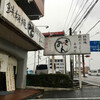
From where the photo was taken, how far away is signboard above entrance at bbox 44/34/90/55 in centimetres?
1056

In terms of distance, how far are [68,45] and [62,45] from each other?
1.95ft

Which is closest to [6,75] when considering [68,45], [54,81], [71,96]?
[54,81]

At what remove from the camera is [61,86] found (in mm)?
9672

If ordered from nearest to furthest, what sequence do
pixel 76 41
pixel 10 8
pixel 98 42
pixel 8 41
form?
pixel 10 8, pixel 8 41, pixel 76 41, pixel 98 42

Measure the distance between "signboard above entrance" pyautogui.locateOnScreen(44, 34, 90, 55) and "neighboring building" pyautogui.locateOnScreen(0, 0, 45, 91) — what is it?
7.11 feet

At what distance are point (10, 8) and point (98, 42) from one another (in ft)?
34.2

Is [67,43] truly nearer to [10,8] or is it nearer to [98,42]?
[98,42]

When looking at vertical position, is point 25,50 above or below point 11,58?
above

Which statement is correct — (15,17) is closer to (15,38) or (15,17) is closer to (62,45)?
(15,38)

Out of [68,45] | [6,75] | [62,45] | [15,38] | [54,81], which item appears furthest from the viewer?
[62,45]

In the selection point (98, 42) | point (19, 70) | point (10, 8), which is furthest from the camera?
point (98, 42)

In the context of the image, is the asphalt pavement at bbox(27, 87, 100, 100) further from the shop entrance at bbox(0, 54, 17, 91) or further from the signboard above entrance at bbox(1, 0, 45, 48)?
the signboard above entrance at bbox(1, 0, 45, 48)

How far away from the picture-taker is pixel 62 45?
36.1 ft

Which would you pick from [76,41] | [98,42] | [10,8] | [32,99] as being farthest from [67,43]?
[10,8]
